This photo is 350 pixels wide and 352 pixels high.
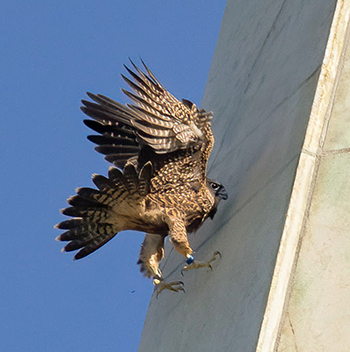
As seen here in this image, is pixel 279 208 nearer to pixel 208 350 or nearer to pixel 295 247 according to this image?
pixel 295 247

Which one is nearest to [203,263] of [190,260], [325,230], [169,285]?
[190,260]

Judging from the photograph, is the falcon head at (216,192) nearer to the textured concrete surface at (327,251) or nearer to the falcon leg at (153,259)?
the falcon leg at (153,259)

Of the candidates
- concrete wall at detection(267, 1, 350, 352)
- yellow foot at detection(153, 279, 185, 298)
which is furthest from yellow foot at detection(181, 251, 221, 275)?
concrete wall at detection(267, 1, 350, 352)

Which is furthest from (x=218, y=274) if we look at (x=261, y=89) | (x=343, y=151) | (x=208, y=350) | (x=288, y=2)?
(x=288, y=2)

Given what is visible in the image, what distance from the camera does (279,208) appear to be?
199 inches

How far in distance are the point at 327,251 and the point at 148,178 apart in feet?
4.46

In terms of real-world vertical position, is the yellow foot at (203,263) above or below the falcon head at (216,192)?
below

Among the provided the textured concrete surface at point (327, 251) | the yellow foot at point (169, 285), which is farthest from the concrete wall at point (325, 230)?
the yellow foot at point (169, 285)

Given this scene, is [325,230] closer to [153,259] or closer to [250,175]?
[250,175]

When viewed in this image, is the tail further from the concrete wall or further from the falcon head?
the concrete wall

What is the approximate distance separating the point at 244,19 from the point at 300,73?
6.82 feet

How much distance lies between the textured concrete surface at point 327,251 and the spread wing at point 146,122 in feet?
2.79

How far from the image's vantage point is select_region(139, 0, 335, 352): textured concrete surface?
4992mm

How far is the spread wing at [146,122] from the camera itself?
574 cm
